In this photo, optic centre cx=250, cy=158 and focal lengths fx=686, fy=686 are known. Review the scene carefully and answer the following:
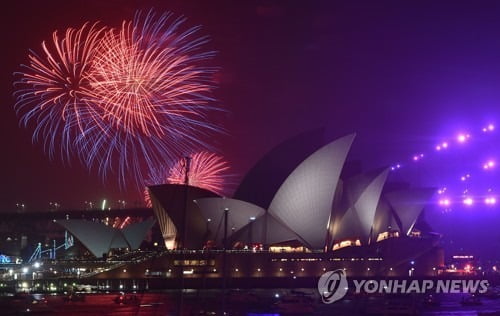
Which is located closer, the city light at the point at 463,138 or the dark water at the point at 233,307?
the dark water at the point at 233,307

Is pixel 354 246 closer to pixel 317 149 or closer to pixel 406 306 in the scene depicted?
pixel 317 149

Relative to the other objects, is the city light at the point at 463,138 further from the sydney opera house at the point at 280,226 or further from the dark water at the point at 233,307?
the dark water at the point at 233,307

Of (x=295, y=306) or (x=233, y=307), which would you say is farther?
(x=233, y=307)

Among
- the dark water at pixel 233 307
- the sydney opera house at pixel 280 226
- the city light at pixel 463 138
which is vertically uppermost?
the city light at pixel 463 138

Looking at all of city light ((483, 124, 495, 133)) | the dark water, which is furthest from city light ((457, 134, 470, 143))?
the dark water

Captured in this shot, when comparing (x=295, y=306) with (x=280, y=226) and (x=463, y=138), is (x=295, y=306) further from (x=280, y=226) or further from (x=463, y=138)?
(x=463, y=138)

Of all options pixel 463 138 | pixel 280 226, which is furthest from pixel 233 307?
pixel 463 138

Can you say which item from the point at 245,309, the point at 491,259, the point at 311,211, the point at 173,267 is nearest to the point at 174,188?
the point at 173,267

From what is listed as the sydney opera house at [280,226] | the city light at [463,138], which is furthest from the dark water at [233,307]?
the city light at [463,138]

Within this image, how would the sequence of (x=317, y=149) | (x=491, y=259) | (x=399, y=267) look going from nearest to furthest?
(x=317, y=149) < (x=399, y=267) < (x=491, y=259)
